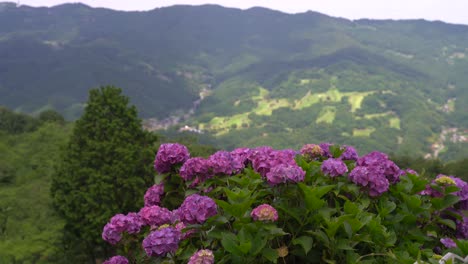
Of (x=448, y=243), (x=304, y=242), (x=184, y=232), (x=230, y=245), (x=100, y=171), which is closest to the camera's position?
(x=230, y=245)

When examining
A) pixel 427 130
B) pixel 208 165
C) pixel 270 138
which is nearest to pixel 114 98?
pixel 208 165

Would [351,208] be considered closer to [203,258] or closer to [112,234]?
[203,258]

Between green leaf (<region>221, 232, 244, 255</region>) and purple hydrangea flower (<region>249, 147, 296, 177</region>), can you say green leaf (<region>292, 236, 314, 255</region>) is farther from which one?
purple hydrangea flower (<region>249, 147, 296, 177</region>)

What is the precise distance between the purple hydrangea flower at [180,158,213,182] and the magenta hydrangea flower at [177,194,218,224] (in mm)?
746

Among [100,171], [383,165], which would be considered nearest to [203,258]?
[383,165]

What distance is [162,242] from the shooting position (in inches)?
147

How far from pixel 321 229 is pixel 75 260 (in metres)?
22.9

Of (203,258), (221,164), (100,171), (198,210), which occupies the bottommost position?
(100,171)

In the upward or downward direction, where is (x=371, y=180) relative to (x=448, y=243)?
upward

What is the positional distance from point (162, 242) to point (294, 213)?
1202 mm

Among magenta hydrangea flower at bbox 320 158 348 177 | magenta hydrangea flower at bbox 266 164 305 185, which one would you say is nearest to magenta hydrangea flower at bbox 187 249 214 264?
magenta hydrangea flower at bbox 266 164 305 185

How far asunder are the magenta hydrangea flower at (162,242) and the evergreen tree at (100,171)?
58.6 feet

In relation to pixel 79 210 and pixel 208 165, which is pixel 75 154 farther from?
pixel 208 165

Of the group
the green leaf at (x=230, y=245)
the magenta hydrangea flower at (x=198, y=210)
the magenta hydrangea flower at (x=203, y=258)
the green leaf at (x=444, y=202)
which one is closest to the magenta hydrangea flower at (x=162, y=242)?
the magenta hydrangea flower at (x=198, y=210)
